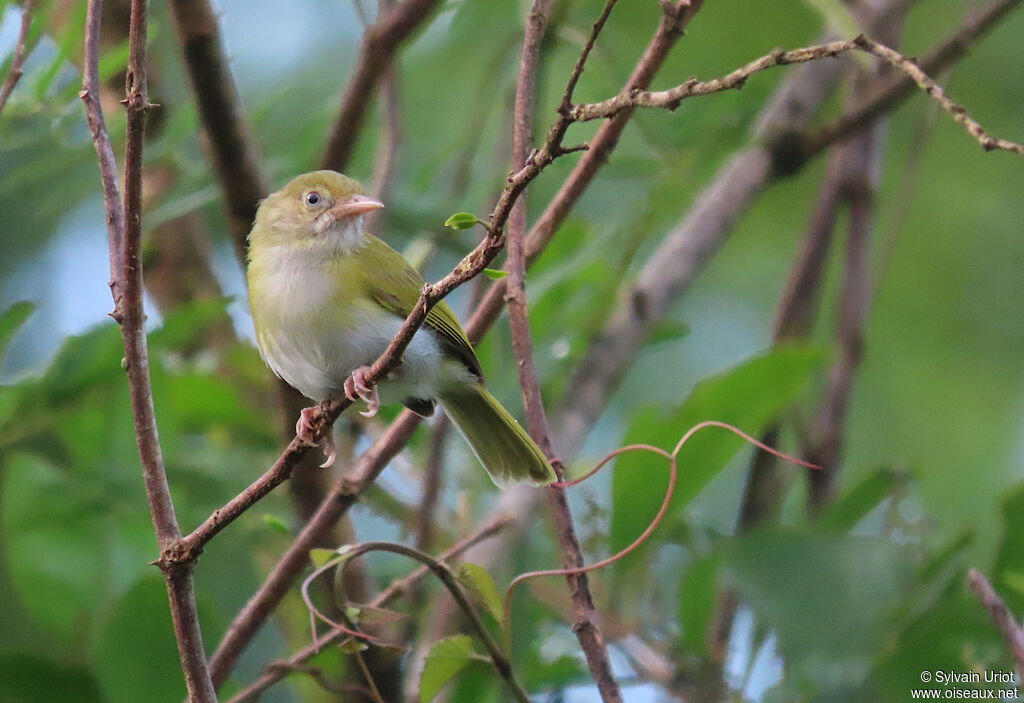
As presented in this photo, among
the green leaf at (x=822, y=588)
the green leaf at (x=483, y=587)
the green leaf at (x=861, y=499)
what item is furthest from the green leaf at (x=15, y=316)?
the green leaf at (x=861, y=499)

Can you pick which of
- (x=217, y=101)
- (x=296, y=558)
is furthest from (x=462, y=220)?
(x=217, y=101)

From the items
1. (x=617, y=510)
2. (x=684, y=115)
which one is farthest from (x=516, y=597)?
(x=684, y=115)

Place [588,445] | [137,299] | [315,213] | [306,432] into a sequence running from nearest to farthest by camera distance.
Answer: [137,299] < [306,432] < [315,213] < [588,445]

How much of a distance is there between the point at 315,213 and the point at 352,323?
1.33ft

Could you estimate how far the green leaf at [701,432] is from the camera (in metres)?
3.06

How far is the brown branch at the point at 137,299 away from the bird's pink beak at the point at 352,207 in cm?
97

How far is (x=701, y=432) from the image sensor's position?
3.11 m

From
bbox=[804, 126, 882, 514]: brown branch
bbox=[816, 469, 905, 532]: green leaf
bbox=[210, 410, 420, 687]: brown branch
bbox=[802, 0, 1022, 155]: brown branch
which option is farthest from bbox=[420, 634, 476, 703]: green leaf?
bbox=[802, 0, 1022, 155]: brown branch

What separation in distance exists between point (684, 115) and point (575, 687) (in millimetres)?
1696

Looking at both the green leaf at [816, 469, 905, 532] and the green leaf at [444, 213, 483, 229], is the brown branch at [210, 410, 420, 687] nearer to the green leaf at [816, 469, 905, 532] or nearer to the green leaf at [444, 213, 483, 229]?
the green leaf at [444, 213, 483, 229]

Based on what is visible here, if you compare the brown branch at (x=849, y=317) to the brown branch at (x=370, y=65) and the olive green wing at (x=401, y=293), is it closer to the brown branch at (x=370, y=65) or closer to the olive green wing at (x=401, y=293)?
the olive green wing at (x=401, y=293)

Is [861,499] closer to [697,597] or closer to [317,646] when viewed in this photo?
[697,597]

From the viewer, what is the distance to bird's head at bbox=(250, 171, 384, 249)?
2900mm

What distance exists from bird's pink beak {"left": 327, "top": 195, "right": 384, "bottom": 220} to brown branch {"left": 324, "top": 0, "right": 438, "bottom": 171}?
40cm
